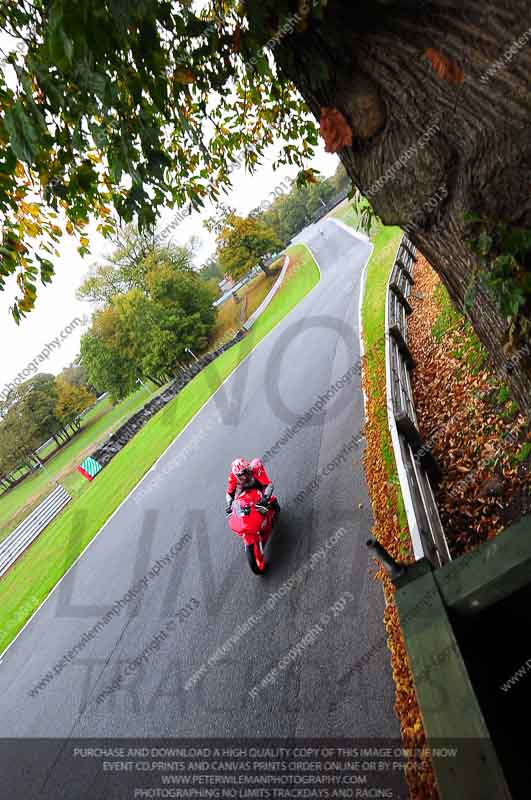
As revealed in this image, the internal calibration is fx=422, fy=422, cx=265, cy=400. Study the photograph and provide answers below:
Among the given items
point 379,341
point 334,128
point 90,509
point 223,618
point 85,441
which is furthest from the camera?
point 85,441

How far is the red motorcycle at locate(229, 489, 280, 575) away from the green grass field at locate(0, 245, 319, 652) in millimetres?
6699

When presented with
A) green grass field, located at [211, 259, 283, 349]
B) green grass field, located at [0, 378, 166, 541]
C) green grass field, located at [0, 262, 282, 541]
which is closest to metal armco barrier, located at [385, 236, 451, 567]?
green grass field, located at [0, 262, 282, 541]

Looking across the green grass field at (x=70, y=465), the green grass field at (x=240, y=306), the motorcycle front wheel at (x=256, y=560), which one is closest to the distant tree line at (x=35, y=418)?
the green grass field at (x=70, y=465)

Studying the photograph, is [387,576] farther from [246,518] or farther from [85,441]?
[85,441]

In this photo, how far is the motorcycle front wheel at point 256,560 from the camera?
5.80 m

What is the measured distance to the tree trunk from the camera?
181cm

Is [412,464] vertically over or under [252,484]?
under

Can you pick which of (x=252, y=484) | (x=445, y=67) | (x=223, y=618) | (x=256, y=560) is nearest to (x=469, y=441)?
(x=252, y=484)

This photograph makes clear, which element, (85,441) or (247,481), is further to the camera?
(85,441)

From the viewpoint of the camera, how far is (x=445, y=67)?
6.03ft

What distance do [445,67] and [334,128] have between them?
1.73ft

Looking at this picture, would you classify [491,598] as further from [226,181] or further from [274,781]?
A: [226,181]

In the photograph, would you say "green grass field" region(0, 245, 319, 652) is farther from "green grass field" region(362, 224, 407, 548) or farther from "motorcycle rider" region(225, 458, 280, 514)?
"green grass field" region(362, 224, 407, 548)

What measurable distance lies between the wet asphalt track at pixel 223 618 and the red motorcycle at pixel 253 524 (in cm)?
22
